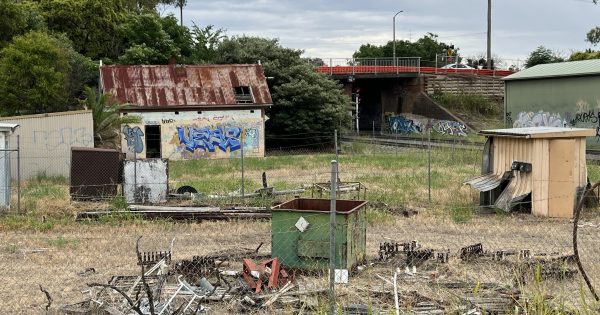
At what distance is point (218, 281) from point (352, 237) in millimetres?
2151

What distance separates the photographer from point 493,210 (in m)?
16.0

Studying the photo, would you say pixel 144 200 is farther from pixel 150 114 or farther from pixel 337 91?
pixel 337 91

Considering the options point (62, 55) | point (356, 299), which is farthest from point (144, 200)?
point (62, 55)

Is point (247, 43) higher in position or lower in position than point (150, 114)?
higher

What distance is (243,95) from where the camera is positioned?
1422 inches

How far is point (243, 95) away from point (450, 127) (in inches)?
770

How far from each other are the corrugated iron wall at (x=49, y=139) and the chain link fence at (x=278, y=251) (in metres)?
2.66

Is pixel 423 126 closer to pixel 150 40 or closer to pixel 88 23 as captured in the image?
pixel 150 40

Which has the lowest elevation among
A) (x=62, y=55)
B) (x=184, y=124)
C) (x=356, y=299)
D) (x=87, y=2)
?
(x=356, y=299)

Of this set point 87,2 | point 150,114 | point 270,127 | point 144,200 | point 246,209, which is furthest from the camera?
point 87,2

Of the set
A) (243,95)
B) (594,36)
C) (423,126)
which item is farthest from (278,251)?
(594,36)

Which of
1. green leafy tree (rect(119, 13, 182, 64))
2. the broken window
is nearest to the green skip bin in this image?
the broken window

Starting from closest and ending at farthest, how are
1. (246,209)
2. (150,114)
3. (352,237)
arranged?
(352,237), (246,209), (150,114)

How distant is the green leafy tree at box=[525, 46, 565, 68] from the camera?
6241 cm
